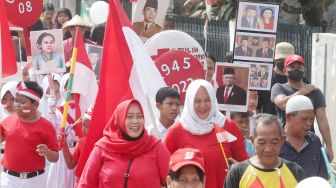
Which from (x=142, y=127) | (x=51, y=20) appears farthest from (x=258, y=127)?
(x=51, y=20)

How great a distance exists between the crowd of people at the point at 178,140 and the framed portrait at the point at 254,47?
193mm

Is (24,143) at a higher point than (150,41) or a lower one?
lower

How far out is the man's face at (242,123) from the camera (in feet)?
33.8

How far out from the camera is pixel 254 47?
11727 millimetres

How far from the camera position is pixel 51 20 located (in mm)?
17766

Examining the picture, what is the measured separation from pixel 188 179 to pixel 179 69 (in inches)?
189

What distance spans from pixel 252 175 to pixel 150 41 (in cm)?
485

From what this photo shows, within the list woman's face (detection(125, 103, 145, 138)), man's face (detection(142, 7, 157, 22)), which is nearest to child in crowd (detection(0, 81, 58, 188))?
man's face (detection(142, 7, 157, 22))

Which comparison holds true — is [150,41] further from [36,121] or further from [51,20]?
[51,20]

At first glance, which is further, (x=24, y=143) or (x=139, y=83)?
(x=24, y=143)

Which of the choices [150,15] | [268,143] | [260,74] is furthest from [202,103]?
[150,15]

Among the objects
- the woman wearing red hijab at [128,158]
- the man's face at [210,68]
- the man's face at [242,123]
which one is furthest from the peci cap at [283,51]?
the woman wearing red hijab at [128,158]

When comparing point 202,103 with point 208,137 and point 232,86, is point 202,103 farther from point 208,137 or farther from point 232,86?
point 232,86

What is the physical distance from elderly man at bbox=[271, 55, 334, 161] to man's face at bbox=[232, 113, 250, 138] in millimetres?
441
